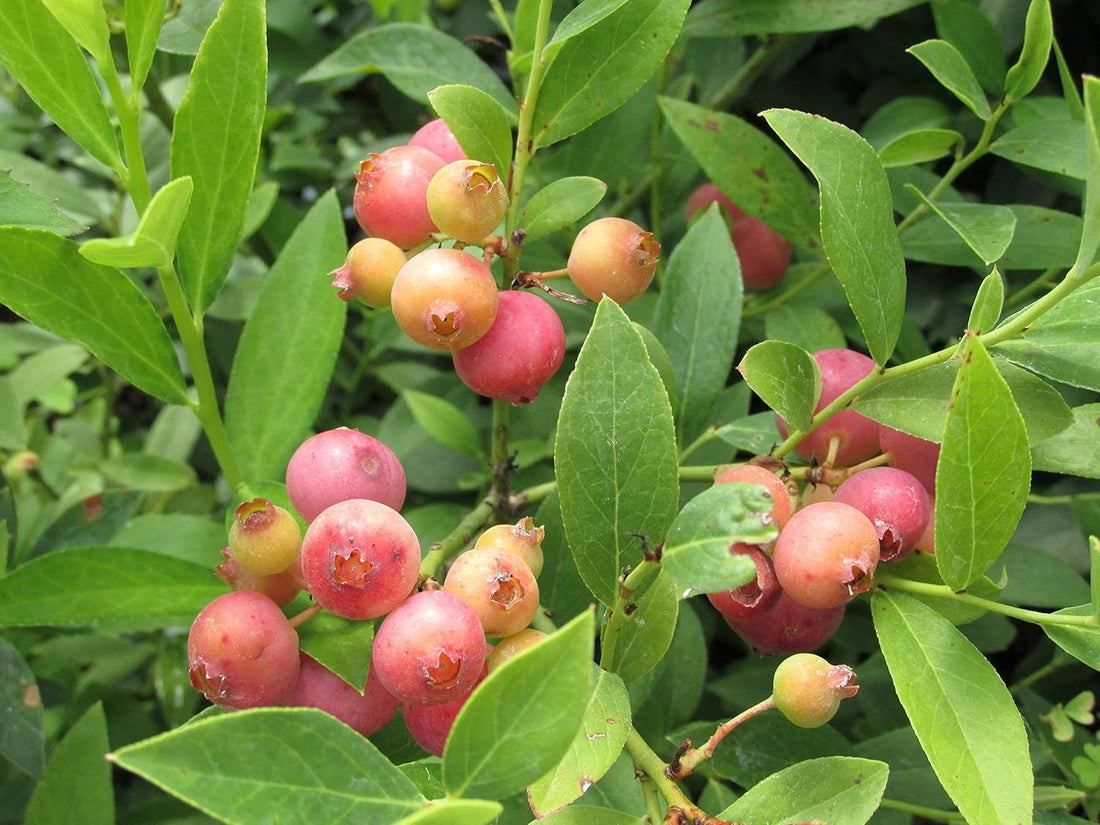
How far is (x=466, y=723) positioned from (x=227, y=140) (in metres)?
0.62

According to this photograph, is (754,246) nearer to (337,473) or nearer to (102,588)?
(337,473)

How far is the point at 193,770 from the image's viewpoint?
57 cm

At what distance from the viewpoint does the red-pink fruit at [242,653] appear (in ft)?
2.47

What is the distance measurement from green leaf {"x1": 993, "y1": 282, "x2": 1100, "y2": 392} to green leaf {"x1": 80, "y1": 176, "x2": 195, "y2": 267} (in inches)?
27.0

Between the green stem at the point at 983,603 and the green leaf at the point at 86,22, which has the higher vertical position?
the green leaf at the point at 86,22

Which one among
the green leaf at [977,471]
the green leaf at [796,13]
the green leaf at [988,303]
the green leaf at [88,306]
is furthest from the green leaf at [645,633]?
the green leaf at [796,13]

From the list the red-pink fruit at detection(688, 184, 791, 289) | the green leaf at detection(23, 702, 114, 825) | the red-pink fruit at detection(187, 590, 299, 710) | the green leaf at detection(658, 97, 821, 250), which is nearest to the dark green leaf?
the green leaf at detection(658, 97, 821, 250)

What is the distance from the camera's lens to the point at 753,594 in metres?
0.80

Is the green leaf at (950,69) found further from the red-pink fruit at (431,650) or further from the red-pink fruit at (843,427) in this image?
the red-pink fruit at (431,650)

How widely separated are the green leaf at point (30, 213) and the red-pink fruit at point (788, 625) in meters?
0.70

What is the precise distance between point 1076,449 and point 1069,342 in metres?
0.12

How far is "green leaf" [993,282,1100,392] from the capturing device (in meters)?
0.78

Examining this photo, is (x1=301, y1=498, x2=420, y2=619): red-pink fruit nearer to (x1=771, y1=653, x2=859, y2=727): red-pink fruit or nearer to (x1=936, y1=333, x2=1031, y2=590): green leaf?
(x1=771, y1=653, x2=859, y2=727): red-pink fruit

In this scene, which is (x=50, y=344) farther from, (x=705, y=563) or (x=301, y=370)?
(x=705, y=563)
